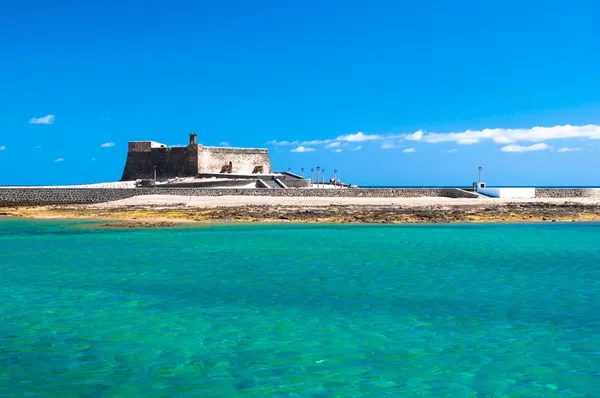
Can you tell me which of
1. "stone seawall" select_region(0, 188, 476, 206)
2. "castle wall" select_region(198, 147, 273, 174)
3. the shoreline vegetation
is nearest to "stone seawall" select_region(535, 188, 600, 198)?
the shoreline vegetation

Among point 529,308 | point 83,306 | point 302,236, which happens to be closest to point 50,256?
point 83,306

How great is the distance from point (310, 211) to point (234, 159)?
33422 mm

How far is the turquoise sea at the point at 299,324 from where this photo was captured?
19.1 ft

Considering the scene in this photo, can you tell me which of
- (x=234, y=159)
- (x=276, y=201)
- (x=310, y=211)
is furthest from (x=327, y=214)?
(x=234, y=159)

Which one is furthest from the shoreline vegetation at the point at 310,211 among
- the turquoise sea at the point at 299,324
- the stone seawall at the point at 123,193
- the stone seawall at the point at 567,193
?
the turquoise sea at the point at 299,324

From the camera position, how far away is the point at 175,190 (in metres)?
40.1

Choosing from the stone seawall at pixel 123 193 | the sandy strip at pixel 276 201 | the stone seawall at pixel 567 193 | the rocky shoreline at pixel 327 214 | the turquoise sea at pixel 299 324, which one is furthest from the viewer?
the stone seawall at pixel 567 193

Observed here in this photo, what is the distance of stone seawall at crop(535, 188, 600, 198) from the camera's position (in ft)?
142

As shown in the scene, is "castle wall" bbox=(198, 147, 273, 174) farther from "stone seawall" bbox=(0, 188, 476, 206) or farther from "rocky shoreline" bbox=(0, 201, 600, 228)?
"rocky shoreline" bbox=(0, 201, 600, 228)

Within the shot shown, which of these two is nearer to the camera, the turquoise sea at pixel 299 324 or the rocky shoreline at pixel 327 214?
the turquoise sea at pixel 299 324

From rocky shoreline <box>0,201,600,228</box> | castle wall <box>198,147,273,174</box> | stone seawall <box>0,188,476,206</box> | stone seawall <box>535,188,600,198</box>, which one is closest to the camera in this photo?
rocky shoreline <box>0,201,600,228</box>

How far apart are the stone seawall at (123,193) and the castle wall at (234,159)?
19.2 metres

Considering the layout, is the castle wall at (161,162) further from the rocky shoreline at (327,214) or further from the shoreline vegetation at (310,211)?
the rocky shoreline at (327,214)

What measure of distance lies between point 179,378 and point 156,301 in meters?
3.83
